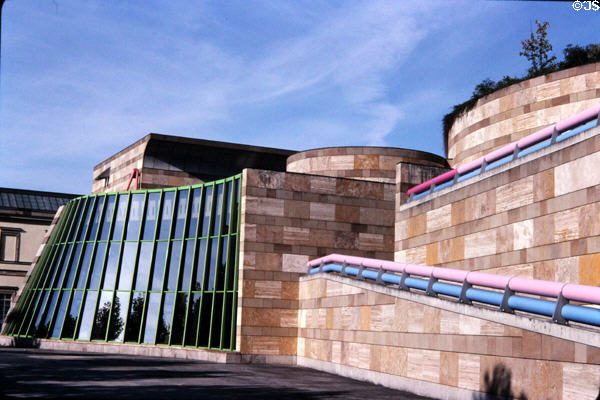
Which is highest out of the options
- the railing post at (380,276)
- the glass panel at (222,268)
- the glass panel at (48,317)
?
the glass panel at (222,268)

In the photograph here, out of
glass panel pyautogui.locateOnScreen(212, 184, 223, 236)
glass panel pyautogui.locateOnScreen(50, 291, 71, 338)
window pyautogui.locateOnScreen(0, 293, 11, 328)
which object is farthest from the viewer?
window pyautogui.locateOnScreen(0, 293, 11, 328)

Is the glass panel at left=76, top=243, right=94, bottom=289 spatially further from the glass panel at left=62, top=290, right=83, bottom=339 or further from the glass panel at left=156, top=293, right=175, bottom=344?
the glass panel at left=156, top=293, right=175, bottom=344

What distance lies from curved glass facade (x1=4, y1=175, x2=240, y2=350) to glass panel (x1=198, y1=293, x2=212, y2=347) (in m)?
0.04

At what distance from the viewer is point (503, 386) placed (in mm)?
15789

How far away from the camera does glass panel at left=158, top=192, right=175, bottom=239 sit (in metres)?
34.0

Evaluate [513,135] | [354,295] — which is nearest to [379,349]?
[354,295]

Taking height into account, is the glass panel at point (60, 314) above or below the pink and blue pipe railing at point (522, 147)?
below

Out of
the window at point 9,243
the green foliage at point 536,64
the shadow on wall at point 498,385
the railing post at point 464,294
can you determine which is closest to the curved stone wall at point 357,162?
the green foliage at point 536,64

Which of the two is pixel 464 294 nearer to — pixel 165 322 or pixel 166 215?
A: pixel 165 322

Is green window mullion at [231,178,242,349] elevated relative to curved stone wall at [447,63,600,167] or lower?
lower

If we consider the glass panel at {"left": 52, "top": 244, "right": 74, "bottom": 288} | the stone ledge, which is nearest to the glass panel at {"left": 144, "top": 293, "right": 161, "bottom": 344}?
the glass panel at {"left": 52, "top": 244, "right": 74, "bottom": 288}

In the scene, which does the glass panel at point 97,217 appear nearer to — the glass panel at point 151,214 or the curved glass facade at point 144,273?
the curved glass facade at point 144,273

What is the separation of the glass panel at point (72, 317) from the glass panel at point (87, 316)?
0.41 meters

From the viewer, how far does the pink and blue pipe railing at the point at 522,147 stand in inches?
738
